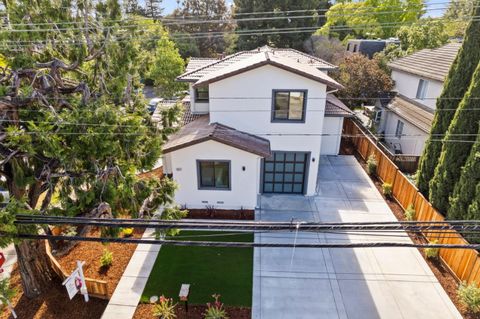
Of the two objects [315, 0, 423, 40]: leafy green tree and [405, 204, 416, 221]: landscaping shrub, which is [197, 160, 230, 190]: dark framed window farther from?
[315, 0, 423, 40]: leafy green tree

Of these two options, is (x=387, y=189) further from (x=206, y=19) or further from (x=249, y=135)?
(x=206, y=19)

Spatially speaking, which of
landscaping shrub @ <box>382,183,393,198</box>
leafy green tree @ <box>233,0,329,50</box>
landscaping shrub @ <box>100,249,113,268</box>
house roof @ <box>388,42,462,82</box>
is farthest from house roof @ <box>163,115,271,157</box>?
leafy green tree @ <box>233,0,329,50</box>

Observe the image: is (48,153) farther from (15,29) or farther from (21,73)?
(15,29)

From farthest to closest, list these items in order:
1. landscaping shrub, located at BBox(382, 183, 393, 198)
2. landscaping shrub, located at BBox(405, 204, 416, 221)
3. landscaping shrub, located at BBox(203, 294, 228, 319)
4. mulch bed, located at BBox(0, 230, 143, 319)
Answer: landscaping shrub, located at BBox(382, 183, 393, 198) < landscaping shrub, located at BBox(405, 204, 416, 221) < mulch bed, located at BBox(0, 230, 143, 319) < landscaping shrub, located at BBox(203, 294, 228, 319)

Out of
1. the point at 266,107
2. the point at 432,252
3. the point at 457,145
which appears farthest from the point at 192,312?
the point at 457,145

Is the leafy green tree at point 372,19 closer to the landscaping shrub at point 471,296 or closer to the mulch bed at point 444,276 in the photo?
the mulch bed at point 444,276

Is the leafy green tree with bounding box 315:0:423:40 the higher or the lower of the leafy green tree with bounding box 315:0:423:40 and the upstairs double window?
the higher
